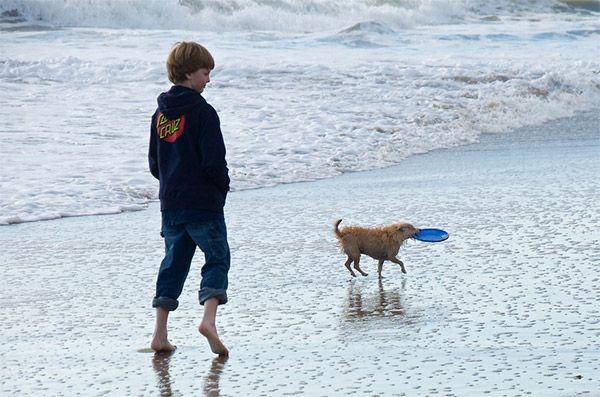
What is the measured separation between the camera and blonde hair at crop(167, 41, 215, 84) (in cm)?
384

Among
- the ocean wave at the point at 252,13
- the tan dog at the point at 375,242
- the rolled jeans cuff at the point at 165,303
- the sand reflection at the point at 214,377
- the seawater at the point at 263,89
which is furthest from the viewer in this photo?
the ocean wave at the point at 252,13

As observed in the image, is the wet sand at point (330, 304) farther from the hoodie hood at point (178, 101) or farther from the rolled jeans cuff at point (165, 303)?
the hoodie hood at point (178, 101)

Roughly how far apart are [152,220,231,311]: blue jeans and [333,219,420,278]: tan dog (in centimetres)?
135

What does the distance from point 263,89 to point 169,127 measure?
13.4 m

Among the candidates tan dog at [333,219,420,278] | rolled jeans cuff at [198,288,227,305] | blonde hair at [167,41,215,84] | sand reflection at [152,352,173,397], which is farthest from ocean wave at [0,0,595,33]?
sand reflection at [152,352,173,397]

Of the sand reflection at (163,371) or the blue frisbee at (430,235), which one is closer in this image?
the sand reflection at (163,371)

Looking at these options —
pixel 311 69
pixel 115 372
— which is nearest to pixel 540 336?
pixel 115 372

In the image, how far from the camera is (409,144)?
38.6 ft

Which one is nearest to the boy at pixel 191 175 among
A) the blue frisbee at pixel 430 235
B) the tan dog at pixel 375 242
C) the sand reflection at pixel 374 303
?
the sand reflection at pixel 374 303

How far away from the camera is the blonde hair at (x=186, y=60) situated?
3.84 m

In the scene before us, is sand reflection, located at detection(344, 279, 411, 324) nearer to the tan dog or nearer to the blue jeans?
the tan dog

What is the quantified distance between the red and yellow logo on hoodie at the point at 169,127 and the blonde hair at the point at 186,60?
20cm

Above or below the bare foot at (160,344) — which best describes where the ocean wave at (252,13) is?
above

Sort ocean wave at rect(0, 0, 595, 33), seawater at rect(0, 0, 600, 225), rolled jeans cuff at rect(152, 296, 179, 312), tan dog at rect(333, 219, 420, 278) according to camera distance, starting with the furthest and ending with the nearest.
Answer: ocean wave at rect(0, 0, 595, 33) → seawater at rect(0, 0, 600, 225) → tan dog at rect(333, 219, 420, 278) → rolled jeans cuff at rect(152, 296, 179, 312)
